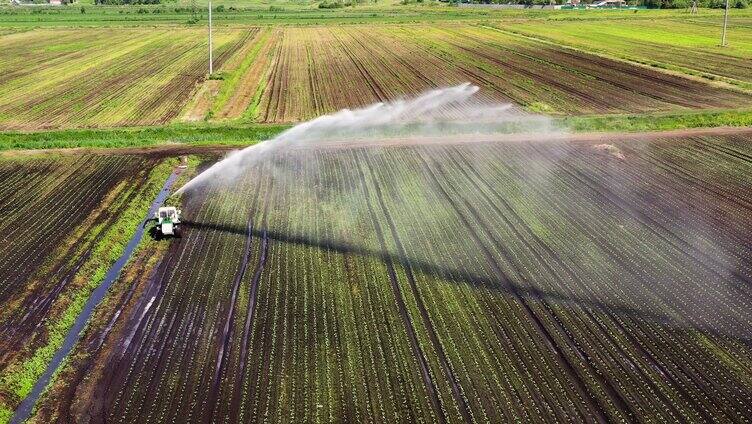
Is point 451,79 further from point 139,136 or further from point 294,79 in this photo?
point 139,136

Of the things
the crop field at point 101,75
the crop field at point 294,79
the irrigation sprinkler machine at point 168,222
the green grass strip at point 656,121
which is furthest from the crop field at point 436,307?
the crop field at point 101,75

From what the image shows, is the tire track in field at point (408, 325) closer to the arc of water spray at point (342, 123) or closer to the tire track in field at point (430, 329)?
the tire track in field at point (430, 329)

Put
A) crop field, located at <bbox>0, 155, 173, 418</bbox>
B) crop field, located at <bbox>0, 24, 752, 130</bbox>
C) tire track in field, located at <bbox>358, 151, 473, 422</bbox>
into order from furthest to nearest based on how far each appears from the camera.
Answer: crop field, located at <bbox>0, 24, 752, 130</bbox> → crop field, located at <bbox>0, 155, 173, 418</bbox> → tire track in field, located at <bbox>358, 151, 473, 422</bbox>

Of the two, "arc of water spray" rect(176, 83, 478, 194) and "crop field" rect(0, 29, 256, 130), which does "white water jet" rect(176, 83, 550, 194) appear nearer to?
"arc of water spray" rect(176, 83, 478, 194)

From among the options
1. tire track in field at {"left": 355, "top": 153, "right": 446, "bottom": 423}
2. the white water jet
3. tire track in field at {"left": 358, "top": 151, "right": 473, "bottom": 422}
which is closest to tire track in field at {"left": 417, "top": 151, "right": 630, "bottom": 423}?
tire track in field at {"left": 358, "top": 151, "right": 473, "bottom": 422}

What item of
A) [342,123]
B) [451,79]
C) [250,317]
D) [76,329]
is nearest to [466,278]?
[250,317]
